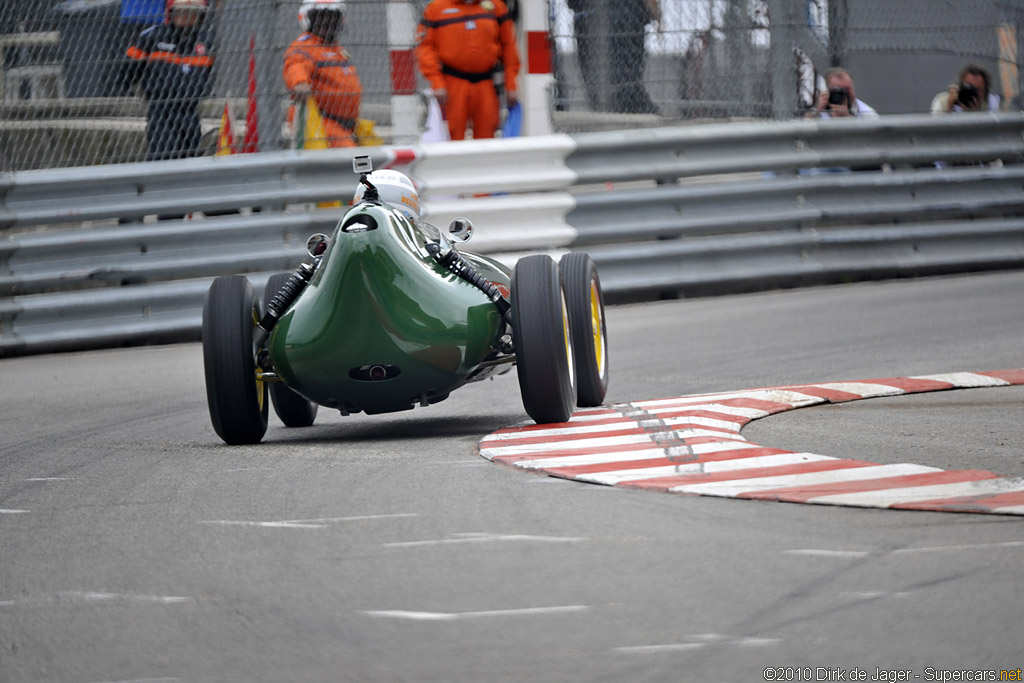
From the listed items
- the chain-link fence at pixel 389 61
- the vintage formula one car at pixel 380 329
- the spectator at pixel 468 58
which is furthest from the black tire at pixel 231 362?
the spectator at pixel 468 58

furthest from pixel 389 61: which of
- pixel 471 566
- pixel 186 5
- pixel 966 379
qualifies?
pixel 471 566

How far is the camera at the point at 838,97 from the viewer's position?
42.8ft

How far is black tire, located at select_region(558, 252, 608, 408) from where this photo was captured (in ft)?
22.4

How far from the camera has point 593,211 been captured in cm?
1221

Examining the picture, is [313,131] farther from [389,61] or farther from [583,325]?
[583,325]

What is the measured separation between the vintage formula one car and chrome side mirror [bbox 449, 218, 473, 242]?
39cm

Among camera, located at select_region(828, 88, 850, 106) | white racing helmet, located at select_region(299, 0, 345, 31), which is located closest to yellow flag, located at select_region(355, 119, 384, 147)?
white racing helmet, located at select_region(299, 0, 345, 31)

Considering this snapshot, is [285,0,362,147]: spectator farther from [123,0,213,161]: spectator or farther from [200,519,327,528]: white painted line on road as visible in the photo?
[200,519,327,528]: white painted line on road

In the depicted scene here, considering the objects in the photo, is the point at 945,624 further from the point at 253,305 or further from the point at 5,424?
the point at 5,424

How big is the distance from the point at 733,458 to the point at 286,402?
2828mm

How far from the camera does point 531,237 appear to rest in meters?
11.9

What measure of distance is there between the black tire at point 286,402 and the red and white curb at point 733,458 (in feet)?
4.65

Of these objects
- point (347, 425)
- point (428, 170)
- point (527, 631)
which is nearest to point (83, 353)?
point (428, 170)

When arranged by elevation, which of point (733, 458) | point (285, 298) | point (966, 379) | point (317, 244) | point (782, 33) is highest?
point (782, 33)
